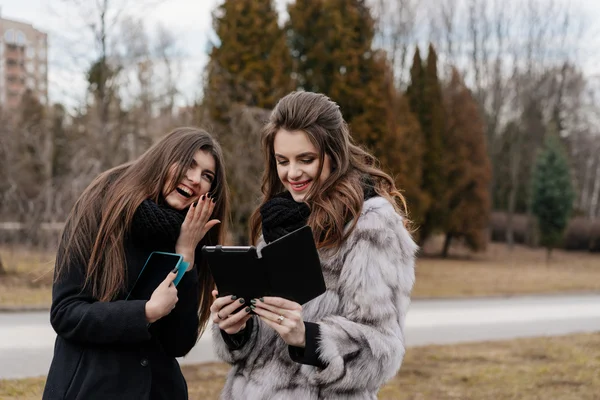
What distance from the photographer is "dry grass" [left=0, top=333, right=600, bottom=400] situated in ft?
18.0

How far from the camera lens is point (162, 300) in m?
2.07

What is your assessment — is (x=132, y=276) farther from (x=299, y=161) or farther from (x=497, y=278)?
(x=497, y=278)

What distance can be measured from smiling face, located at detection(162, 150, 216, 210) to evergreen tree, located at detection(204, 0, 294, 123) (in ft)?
41.9

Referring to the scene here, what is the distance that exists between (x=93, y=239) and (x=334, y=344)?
87 cm

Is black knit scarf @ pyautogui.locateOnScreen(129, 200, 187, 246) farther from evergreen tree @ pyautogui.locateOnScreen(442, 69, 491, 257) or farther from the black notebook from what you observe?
evergreen tree @ pyautogui.locateOnScreen(442, 69, 491, 257)

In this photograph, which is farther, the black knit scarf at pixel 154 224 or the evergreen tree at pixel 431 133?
the evergreen tree at pixel 431 133

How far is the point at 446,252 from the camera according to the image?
87.8 ft

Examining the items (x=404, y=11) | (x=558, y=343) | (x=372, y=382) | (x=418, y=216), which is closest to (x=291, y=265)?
(x=372, y=382)

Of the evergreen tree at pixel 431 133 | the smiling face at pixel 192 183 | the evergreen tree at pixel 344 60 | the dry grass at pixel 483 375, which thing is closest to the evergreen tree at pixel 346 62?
the evergreen tree at pixel 344 60

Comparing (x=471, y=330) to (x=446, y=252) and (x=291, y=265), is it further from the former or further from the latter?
(x=446, y=252)

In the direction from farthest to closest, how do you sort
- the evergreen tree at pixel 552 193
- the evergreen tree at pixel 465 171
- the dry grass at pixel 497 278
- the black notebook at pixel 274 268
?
1. the evergreen tree at pixel 552 193
2. the evergreen tree at pixel 465 171
3. the dry grass at pixel 497 278
4. the black notebook at pixel 274 268

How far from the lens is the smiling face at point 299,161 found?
2162 millimetres

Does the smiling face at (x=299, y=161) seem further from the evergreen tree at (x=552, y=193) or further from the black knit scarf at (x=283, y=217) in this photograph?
the evergreen tree at (x=552, y=193)

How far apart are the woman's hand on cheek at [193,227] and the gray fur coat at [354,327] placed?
14.9 inches
